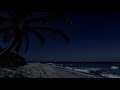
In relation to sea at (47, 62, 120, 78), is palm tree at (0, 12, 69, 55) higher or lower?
higher

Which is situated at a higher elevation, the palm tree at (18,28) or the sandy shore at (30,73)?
the palm tree at (18,28)

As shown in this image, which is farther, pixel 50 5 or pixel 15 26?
pixel 15 26

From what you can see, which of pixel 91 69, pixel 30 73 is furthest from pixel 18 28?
pixel 91 69

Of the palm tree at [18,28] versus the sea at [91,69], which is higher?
the palm tree at [18,28]

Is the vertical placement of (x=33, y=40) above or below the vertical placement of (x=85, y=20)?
below

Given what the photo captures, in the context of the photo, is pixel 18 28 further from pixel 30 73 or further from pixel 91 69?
pixel 91 69

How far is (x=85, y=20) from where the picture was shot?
80.3 inches

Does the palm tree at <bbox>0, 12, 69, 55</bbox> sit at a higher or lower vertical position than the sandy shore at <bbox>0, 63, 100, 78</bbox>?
higher

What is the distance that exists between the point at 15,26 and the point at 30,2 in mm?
1918

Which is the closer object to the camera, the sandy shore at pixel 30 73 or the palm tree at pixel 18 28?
the palm tree at pixel 18 28

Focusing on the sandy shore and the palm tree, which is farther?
the sandy shore
